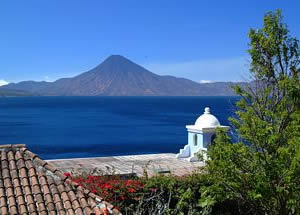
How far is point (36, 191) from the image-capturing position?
21.1 ft

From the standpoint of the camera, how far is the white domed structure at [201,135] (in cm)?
1612

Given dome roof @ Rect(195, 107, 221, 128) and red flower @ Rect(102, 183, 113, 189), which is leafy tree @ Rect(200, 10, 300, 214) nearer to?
red flower @ Rect(102, 183, 113, 189)

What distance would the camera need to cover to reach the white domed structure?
1612cm

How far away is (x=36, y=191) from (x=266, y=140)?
207 inches

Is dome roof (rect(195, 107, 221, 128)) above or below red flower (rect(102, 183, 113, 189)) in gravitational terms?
above

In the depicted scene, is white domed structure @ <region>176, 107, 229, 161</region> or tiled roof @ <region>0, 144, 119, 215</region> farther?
white domed structure @ <region>176, 107, 229, 161</region>

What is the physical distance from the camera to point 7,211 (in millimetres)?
5930

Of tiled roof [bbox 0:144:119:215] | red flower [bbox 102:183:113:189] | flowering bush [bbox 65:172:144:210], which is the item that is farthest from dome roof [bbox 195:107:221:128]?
tiled roof [bbox 0:144:119:215]

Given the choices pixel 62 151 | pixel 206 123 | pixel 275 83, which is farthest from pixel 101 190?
pixel 62 151

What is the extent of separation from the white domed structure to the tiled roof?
975 centimetres

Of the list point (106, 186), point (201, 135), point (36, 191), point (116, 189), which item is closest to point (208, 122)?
point (201, 135)

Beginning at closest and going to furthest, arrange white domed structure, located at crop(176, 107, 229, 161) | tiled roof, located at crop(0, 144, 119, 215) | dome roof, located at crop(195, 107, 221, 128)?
tiled roof, located at crop(0, 144, 119, 215) < white domed structure, located at crop(176, 107, 229, 161) < dome roof, located at crop(195, 107, 221, 128)

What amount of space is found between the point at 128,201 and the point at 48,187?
12.6ft

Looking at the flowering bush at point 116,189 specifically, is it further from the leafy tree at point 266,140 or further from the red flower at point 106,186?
the leafy tree at point 266,140
